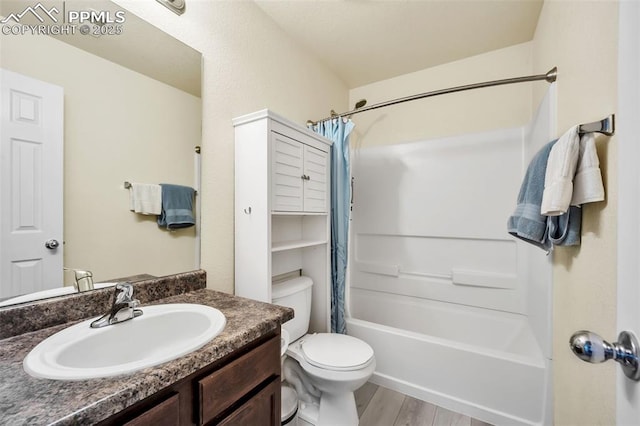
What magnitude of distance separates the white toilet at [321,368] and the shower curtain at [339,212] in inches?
12.4

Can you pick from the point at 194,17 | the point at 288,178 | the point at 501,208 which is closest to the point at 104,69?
the point at 194,17

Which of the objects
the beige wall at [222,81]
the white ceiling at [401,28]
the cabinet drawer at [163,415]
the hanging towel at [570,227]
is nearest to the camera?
the cabinet drawer at [163,415]

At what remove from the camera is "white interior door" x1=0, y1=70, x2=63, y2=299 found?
0.73 meters

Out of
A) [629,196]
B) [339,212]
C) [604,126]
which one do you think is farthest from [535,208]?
[339,212]

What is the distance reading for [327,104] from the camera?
2.30 meters

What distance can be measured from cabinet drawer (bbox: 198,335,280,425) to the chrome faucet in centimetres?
39

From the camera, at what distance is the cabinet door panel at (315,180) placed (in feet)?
5.22

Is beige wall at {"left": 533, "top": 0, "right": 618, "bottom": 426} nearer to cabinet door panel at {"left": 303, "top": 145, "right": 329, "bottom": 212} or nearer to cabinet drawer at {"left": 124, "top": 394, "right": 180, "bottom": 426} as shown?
cabinet drawer at {"left": 124, "top": 394, "right": 180, "bottom": 426}

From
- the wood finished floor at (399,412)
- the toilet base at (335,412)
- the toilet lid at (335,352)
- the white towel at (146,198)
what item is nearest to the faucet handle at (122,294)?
the white towel at (146,198)

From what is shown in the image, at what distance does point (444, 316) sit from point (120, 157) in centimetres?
245

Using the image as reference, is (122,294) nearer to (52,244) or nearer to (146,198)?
(52,244)

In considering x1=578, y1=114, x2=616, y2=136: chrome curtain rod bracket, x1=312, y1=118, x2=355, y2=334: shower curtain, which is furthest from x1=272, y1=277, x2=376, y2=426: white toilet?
x1=578, y1=114, x2=616, y2=136: chrome curtain rod bracket

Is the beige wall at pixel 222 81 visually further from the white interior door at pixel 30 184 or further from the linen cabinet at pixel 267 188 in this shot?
the white interior door at pixel 30 184

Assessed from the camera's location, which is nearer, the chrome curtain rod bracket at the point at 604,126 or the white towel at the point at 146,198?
the chrome curtain rod bracket at the point at 604,126
